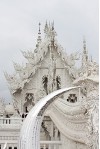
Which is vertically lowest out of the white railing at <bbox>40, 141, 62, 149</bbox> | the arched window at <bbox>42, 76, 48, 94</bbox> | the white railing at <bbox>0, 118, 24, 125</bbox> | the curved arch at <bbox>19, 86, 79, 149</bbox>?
the white railing at <bbox>40, 141, 62, 149</bbox>

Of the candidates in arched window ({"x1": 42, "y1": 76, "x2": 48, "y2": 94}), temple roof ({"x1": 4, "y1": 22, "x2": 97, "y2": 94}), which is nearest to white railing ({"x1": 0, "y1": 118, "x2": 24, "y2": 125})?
temple roof ({"x1": 4, "y1": 22, "x2": 97, "y2": 94})

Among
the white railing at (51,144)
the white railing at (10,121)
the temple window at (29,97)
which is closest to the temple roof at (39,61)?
the temple window at (29,97)

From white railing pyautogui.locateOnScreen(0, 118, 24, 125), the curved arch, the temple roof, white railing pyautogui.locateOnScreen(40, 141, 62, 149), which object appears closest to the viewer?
the curved arch

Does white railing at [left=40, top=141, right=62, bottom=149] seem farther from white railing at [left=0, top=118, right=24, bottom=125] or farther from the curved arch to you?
the curved arch

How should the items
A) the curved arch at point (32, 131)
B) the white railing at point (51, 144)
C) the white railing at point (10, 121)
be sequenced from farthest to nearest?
the white railing at point (10, 121)
the white railing at point (51, 144)
the curved arch at point (32, 131)

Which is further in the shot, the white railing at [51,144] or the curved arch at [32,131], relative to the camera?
the white railing at [51,144]

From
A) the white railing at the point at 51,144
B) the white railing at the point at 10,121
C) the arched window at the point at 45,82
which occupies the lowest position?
the white railing at the point at 51,144

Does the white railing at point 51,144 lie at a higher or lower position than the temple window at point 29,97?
lower

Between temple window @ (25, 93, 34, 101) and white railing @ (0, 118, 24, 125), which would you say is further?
temple window @ (25, 93, 34, 101)

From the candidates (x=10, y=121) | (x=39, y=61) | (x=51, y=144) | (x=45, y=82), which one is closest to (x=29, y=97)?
(x=45, y=82)

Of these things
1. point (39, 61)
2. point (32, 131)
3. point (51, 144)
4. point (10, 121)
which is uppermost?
point (39, 61)

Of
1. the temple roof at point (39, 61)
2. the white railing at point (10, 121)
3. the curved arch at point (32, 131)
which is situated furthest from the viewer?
the temple roof at point (39, 61)

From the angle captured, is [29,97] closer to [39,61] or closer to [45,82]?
[45,82]

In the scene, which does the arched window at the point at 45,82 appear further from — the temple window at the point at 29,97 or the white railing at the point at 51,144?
the white railing at the point at 51,144
